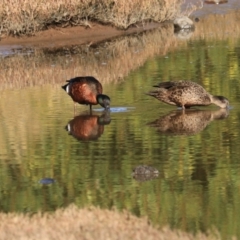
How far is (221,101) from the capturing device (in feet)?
41.5

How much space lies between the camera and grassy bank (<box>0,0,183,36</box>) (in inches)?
875

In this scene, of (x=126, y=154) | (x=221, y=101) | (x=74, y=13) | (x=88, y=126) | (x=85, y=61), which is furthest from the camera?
(x=74, y=13)

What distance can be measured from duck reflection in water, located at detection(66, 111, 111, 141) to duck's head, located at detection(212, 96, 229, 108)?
1336mm

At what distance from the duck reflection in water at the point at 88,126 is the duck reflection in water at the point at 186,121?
24.8 inches

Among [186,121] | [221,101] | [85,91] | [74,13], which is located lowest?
[186,121]

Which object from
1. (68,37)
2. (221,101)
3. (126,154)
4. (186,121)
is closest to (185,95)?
(221,101)

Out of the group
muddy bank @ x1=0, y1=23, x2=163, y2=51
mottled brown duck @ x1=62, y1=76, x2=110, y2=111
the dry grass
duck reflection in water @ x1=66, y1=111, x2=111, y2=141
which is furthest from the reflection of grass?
the dry grass

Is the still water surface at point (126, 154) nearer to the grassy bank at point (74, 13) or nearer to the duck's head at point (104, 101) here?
the duck's head at point (104, 101)

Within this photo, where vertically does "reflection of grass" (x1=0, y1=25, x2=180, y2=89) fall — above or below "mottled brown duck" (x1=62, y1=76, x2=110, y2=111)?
below

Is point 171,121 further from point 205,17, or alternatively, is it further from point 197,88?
point 205,17

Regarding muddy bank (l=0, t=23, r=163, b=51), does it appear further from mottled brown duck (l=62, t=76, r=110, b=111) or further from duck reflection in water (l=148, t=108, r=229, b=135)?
duck reflection in water (l=148, t=108, r=229, b=135)

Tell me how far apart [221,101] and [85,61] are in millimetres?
6456

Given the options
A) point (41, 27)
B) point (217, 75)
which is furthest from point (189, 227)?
point (41, 27)

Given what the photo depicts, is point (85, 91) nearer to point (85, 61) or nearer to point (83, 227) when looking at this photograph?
point (83, 227)
